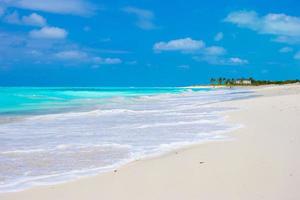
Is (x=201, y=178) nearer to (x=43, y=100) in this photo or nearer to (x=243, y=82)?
(x=43, y=100)

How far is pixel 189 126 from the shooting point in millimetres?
10312

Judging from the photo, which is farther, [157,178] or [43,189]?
[157,178]

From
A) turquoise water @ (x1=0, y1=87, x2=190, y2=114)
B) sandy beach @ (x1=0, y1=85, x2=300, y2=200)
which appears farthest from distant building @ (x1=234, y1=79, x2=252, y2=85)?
sandy beach @ (x1=0, y1=85, x2=300, y2=200)

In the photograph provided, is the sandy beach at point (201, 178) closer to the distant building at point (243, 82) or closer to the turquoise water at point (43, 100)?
the turquoise water at point (43, 100)

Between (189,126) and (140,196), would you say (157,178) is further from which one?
(189,126)

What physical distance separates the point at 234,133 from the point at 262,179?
13.7 feet

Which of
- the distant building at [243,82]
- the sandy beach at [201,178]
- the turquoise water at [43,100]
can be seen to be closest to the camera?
the sandy beach at [201,178]

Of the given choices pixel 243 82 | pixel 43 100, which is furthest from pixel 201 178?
pixel 243 82

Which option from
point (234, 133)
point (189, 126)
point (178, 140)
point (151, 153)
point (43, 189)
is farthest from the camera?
point (189, 126)

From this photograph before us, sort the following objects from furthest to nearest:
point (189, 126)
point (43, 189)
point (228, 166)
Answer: point (189, 126)
point (228, 166)
point (43, 189)

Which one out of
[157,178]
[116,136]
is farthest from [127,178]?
[116,136]

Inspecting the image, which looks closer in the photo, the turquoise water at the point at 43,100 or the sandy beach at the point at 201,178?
the sandy beach at the point at 201,178

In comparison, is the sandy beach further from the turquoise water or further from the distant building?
the distant building

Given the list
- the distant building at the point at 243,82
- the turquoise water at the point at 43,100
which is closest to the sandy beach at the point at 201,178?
the turquoise water at the point at 43,100
